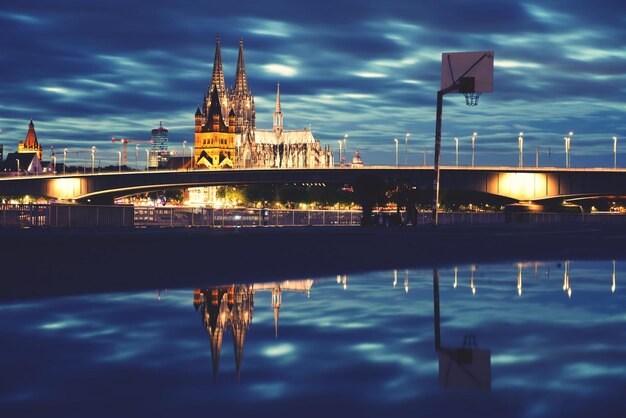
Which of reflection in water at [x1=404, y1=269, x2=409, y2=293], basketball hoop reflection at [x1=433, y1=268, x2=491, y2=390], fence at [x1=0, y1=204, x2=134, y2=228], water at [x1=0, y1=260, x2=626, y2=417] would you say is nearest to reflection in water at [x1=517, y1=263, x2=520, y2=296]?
water at [x1=0, y1=260, x2=626, y2=417]

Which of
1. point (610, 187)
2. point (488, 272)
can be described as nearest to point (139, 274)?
point (488, 272)

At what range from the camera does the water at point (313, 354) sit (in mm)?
7742

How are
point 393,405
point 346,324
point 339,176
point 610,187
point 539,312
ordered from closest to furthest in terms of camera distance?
point 393,405 → point 346,324 → point 539,312 → point 610,187 → point 339,176

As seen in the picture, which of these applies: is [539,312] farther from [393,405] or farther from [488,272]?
[488,272]

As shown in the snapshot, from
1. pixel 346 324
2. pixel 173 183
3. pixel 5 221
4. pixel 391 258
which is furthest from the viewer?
pixel 173 183

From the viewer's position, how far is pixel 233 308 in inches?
564

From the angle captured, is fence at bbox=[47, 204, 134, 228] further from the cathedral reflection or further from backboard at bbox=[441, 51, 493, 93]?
the cathedral reflection

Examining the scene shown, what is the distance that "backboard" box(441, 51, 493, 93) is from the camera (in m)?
68.1

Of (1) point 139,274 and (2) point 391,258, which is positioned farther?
(2) point 391,258

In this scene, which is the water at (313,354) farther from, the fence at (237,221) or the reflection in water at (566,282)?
the fence at (237,221)

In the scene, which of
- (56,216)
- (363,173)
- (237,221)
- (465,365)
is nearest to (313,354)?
(465,365)

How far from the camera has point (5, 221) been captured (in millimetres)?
52125

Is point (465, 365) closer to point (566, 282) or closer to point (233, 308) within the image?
point (233, 308)

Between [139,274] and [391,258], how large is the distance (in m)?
10.0
